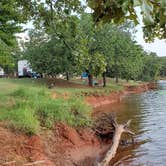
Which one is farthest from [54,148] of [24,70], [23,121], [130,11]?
[24,70]

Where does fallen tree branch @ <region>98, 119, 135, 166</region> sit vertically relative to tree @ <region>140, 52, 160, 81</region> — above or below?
below

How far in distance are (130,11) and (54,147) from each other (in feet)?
33.5

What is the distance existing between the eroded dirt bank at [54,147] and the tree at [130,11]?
6679mm

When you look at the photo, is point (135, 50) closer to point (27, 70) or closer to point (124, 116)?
point (27, 70)

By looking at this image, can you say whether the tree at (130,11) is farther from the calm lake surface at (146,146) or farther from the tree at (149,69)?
the tree at (149,69)

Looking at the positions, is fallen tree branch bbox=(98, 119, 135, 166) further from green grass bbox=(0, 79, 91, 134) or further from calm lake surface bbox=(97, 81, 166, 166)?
green grass bbox=(0, 79, 91, 134)

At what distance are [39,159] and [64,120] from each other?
410 cm

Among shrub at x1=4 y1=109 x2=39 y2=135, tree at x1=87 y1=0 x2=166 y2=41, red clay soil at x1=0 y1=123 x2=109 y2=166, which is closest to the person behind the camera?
tree at x1=87 y1=0 x2=166 y2=41

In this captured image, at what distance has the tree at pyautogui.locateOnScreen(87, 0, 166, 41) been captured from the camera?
2.62m

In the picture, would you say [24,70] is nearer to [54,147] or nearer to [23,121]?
[54,147]

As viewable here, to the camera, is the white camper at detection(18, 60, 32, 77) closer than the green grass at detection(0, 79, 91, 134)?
No

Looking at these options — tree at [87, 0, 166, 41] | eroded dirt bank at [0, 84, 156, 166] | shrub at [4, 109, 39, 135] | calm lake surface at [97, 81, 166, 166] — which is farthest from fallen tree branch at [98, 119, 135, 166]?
tree at [87, 0, 166, 41]

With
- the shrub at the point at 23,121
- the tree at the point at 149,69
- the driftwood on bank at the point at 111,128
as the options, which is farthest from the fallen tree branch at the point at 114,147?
the tree at the point at 149,69

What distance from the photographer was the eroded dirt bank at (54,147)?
1052 centimetres
